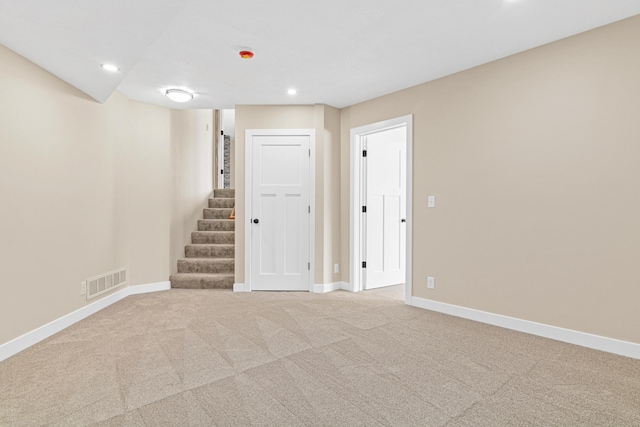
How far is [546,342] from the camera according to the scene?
8.82ft

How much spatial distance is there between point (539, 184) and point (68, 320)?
4.32m

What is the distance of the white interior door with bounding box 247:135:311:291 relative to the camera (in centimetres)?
449

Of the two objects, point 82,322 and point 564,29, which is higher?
point 564,29

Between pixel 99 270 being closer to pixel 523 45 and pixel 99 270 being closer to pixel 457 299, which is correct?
pixel 457 299

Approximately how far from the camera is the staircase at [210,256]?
15.3 feet

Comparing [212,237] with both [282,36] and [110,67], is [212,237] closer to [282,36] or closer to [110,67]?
[110,67]

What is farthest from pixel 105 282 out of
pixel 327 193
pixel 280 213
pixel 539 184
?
pixel 539 184

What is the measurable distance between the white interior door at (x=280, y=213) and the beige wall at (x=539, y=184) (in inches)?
58.1

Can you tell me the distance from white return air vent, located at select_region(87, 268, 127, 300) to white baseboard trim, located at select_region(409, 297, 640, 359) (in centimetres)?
342

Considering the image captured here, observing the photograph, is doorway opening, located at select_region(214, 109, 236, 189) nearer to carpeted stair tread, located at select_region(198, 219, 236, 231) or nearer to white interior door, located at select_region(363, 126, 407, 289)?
carpeted stair tread, located at select_region(198, 219, 236, 231)

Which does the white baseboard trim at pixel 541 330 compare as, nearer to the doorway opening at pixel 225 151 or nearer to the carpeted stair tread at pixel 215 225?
the carpeted stair tread at pixel 215 225

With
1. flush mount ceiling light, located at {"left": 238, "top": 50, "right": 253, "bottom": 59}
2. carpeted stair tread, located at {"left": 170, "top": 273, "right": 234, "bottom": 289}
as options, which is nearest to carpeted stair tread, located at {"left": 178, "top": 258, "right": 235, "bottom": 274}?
carpeted stair tread, located at {"left": 170, "top": 273, "right": 234, "bottom": 289}

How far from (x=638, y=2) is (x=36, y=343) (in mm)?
4984

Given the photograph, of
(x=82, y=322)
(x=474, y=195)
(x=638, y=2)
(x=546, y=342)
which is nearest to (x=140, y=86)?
(x=82, y=322)
